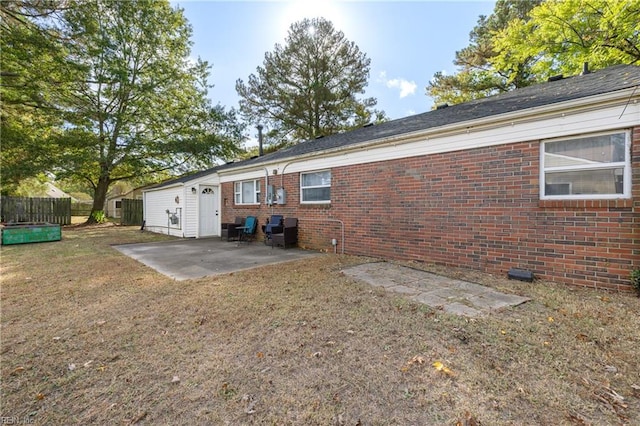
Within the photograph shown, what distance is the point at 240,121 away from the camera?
20.5 meters

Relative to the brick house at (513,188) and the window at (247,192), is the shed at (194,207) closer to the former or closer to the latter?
the window at (247,192)

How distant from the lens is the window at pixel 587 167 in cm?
419

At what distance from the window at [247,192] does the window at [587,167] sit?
8838mm

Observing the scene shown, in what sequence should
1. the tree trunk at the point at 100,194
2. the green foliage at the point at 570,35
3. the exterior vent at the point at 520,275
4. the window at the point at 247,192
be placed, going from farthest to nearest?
the tree trunk at the point at 100,194 → the window at the point at 247,192 → the green foliage at the point at 570,35 → the exterior vent at the point at 520,275

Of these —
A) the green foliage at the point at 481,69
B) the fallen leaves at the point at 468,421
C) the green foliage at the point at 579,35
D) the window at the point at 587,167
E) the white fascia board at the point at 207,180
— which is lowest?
the fallen leaves at the point at 468,421

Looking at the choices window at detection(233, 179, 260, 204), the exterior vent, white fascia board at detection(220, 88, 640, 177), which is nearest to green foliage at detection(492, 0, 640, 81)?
white fascia board at detection(220, 88, 640, 177)

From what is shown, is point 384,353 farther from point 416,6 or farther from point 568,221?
point 416,6

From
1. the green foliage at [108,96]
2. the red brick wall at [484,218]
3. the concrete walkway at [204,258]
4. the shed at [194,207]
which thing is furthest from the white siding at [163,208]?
the red brick wall at [484,218]

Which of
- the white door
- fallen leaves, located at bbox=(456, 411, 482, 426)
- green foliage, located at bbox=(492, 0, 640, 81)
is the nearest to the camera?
fallen leaves, located at bbox=(456, 411, 482, 426)

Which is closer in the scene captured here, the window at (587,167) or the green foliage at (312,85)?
the window at (587,167)

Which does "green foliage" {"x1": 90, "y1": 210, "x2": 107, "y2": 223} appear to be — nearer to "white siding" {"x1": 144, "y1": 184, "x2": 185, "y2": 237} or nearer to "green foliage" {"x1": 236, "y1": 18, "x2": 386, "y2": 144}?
"white siding" {"x1": 144, "y1": 184, "x2": 185, "y2": 237}

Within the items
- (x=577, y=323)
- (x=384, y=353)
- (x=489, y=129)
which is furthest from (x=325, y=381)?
(x=489, y=129)

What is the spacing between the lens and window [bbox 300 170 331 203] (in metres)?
8.47

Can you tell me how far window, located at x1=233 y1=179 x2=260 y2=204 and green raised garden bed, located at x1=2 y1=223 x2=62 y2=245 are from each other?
6.86m
